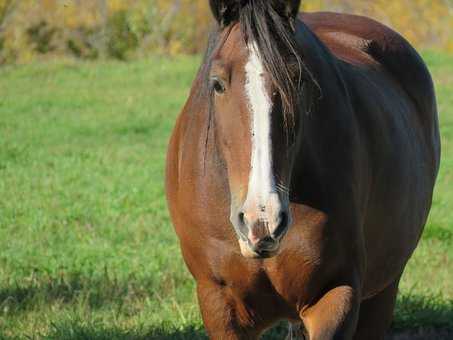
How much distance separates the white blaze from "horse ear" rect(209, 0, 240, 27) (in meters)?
0.24

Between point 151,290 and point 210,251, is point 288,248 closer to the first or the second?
point 210,251

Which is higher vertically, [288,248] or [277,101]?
[277,101]

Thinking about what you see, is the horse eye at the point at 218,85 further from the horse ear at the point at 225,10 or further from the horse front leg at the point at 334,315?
the horse front leg at the point at 334,315

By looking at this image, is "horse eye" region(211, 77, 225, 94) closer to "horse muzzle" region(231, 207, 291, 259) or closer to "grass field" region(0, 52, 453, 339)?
"horse muzzle" region(231, 207, 291, 259)

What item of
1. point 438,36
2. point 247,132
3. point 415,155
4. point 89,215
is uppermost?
point 247,132

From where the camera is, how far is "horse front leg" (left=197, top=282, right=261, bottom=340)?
13.5 feet

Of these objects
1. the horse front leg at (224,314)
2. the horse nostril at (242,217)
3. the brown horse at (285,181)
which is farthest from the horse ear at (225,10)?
the horse front leg at (224,314)

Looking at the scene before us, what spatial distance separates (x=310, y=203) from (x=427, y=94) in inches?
85.4

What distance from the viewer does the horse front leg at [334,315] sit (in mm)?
3930

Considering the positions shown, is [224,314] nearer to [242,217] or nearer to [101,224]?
[242,217]

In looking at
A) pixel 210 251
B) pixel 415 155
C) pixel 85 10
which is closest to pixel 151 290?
pixel 415 155

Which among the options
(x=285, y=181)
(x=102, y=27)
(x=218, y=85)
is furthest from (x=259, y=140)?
(x=102, y=27)

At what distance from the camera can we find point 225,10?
3.74 m

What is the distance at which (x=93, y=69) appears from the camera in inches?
645
